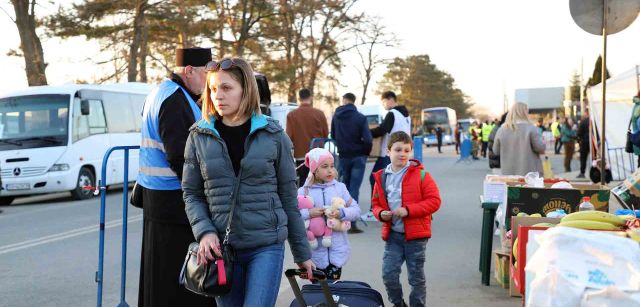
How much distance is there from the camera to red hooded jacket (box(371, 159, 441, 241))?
5.70 metres

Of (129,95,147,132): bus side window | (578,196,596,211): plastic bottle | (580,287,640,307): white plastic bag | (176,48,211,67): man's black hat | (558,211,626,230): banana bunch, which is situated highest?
(129,95,147,132): bus side window

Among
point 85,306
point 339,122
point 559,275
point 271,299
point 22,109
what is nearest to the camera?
point 559,275

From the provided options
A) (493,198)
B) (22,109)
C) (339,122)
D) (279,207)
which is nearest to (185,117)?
(279,207)

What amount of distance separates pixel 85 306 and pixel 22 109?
42.2 feet

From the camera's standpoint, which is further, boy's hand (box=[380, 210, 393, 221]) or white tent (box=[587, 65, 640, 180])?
white tent (box=[587, 65, 640, 180])

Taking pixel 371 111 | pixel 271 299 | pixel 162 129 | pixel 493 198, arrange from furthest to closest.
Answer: pixel 371 111 → pixel 493 198 → pixel 162 129 → pixel 271 299

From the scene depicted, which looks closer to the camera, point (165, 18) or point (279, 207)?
point (279, 207)

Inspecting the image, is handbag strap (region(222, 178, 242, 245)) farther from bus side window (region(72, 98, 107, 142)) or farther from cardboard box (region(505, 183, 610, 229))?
bus side window (region(72, 98, 107, 142))

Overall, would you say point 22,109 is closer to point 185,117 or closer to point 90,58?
point 90,58

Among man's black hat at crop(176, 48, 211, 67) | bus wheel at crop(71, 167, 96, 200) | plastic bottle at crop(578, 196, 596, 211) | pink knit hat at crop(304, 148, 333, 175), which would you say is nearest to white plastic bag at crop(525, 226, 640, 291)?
man's black hat at crop(176, 48, 211, 67)

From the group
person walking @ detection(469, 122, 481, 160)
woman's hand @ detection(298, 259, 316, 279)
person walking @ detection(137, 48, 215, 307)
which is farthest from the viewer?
person walking @ detection(469, 122, 481, 160)

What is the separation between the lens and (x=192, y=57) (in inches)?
176

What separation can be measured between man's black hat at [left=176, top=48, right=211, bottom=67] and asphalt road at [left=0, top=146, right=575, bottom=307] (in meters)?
2.70

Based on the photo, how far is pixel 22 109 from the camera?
18.3m
